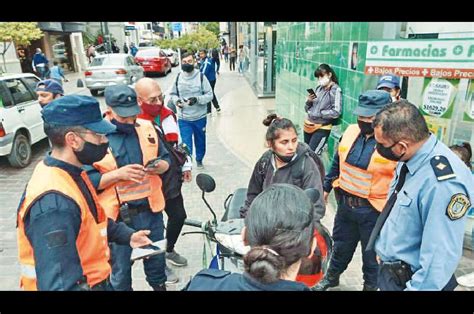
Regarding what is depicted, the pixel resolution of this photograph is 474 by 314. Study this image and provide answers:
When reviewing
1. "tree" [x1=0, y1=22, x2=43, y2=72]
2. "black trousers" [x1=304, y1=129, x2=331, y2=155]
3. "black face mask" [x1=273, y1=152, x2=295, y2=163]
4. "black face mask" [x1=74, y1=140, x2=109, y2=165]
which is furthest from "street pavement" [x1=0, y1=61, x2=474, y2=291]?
"tree" [x1=0, y1=22, x2=43, y2=72]

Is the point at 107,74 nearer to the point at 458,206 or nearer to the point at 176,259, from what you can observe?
the point at 176,259

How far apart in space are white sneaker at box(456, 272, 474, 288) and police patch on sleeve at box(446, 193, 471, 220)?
82.3 inches

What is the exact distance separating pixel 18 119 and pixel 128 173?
5.32 metres

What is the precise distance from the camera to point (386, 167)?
2.82 metres

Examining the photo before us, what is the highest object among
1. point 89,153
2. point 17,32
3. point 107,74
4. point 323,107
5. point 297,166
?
point 17,32

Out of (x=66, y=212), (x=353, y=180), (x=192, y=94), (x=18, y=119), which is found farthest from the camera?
(x=18, y=119)

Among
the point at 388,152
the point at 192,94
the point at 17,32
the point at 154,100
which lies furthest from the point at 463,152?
the point at 17,32

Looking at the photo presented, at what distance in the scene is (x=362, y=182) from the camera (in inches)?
115

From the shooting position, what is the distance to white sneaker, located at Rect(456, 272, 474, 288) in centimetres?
341

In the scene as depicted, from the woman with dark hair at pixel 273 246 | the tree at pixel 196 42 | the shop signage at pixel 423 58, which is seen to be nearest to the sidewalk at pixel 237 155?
the shop signage at pixel 423 58

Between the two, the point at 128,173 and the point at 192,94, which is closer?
the point at 128,173

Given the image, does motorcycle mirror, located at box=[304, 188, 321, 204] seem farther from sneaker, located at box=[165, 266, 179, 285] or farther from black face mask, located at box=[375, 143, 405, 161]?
sneaker, located at box=[165, 266, 179, 285]
